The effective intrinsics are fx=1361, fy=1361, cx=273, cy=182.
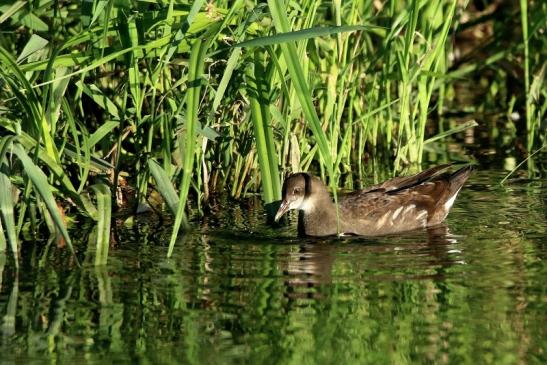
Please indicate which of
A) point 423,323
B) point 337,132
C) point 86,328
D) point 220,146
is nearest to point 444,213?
point 337,132

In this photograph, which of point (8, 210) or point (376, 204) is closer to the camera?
point (8, 210)

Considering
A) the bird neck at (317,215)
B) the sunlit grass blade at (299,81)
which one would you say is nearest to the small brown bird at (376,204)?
the bird neck at (317,215)

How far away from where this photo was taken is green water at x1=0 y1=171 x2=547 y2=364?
5.94 m

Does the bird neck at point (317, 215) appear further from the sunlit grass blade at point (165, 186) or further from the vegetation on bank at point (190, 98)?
the sunlit grass blade at point (165, 186)

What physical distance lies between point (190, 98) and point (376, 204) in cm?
234

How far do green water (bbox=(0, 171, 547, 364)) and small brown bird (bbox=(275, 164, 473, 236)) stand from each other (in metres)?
0.21

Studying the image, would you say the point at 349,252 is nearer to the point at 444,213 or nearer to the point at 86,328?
the point at 444,213

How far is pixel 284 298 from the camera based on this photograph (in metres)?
6.81

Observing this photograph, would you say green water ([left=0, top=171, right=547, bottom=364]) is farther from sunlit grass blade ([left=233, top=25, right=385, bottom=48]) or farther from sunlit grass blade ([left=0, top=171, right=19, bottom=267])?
sunlit grass blade ([left=233, top=25, right=385, bottom=48])

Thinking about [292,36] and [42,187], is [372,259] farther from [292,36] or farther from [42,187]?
[42,187]

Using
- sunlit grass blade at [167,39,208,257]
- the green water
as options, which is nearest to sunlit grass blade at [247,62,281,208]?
the green water

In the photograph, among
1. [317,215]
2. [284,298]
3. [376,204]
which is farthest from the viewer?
[376,204]

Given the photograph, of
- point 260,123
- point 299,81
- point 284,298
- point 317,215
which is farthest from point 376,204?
point 284,298

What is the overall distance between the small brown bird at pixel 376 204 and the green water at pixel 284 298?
207 mm
